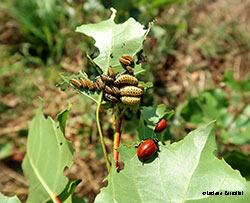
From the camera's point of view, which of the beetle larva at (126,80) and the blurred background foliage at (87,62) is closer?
the beetle larva at (126,80)

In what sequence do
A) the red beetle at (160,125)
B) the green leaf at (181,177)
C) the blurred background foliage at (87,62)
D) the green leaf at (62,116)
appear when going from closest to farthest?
the green leaf at (181,177) < the green leaf at (62,116) < the red beetle at (160,125) < the blurred background foliage at (87,62)

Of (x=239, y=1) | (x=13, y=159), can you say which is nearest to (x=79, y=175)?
(x=13, y=159)

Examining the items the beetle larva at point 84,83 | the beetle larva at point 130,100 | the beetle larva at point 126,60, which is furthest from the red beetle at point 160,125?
the beetle larva at point 84,83

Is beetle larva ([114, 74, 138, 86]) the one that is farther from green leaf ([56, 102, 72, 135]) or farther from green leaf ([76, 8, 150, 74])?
green leaf ([56, 102, 72, 135])

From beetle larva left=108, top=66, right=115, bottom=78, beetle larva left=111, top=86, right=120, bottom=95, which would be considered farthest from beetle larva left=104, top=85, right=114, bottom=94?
beetle larva left=108, top=66, right=115, bottom=78

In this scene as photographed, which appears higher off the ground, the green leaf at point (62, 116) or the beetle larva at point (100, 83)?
the beetle larva at point (100, 83)

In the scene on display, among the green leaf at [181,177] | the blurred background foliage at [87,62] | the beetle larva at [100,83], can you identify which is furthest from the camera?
the blurred background foliage at [87,62]

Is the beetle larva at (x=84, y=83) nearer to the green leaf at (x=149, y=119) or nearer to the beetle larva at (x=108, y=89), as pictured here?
the beetle larva at (x=108, y=89)

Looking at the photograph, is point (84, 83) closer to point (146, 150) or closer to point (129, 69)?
point (129, 69)
